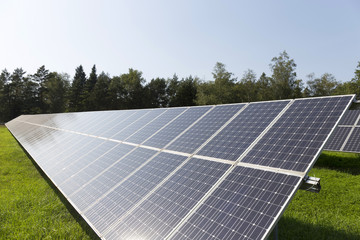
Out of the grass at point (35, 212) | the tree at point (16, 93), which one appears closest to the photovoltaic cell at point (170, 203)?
the grass at point (35, 212)

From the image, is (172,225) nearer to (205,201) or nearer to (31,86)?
(205,201)

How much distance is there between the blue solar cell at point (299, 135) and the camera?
3760 mm

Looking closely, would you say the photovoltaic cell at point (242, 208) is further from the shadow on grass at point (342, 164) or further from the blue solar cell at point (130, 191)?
the shadow on grass at point (342, 164)

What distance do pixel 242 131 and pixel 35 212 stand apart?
6522 mm

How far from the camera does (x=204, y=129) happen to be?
6.34 meters

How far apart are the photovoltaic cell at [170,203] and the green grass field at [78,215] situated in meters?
2.46

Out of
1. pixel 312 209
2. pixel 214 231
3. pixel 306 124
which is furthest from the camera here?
pixel 312 209

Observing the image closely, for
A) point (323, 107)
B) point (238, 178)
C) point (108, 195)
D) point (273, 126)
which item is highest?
point (323, 107)

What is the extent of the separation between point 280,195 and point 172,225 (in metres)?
1.65

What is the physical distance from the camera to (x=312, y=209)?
269 inches

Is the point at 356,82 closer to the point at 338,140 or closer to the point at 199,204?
the point at 338,140

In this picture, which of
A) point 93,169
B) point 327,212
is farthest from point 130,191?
point 327,212

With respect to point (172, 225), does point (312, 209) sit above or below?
below

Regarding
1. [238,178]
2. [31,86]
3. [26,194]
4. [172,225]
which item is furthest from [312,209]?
[31,86]
